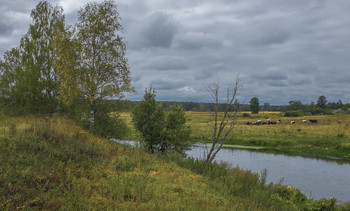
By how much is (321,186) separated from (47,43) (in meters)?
27.9

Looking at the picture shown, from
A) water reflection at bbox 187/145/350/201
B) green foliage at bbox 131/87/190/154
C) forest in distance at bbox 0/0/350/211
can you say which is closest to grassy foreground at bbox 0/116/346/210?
forest in distance at bbox 0/0/350/211

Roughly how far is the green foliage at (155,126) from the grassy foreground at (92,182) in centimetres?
835

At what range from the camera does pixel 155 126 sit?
78.5 ft

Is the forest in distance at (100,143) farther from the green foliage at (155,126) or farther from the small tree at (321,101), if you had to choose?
the small tree at (321,101)

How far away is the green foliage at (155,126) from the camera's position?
23.8m

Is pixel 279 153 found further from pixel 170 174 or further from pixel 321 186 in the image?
pixel 170 174

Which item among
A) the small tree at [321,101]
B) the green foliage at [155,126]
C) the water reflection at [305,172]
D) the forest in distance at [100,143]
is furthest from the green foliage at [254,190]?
the small tree at [321,101]

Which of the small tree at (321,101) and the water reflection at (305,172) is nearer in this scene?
the water reflection at (305,172)

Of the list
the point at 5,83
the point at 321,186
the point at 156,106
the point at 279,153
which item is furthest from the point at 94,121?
the point at 279,153

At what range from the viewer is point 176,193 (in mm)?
9391

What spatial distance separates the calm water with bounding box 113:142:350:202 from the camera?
2077cm

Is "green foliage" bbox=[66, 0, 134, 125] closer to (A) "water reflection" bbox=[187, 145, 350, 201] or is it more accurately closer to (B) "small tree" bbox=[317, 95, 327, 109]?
(A) "water reflection" bbox=[187, 145, 350, 201]

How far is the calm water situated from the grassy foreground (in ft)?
24.6

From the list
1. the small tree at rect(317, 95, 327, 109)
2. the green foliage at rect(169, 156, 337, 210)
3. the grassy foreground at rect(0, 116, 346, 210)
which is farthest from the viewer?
the small tree at rect(317, 95, 327, 109)
